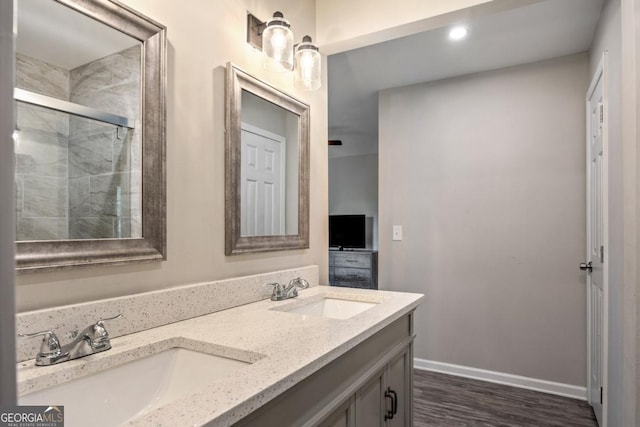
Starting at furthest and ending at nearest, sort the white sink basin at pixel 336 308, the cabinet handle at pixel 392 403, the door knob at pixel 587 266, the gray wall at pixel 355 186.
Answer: the gray wall at pixel 355 186
the door knob at pixel 587 266
the white sink basin at pixel 336 308
the cabinet handle at pixel 392 403

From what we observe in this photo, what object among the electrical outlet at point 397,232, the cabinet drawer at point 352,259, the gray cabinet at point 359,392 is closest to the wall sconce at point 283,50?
the gray cabinet at point 359,392

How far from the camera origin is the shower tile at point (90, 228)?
0.96 meters

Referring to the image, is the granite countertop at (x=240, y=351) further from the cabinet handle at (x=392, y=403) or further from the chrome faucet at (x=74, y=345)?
the cabinet handle at (x=392, y=403)

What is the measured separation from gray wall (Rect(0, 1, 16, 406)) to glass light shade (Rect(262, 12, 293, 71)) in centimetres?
140

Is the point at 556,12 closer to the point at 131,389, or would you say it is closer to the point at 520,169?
the point at 520,169

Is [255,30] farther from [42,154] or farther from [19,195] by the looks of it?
[19,195]

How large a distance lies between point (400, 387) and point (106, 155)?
1448 millimetres

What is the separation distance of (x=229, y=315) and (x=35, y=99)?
87 centimetres

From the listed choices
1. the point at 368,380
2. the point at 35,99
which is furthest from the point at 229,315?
the point at 35,99

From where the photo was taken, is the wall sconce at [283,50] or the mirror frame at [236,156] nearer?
the mirror frame at [236,156]

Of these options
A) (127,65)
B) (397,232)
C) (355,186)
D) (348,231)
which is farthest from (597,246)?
(355,186)

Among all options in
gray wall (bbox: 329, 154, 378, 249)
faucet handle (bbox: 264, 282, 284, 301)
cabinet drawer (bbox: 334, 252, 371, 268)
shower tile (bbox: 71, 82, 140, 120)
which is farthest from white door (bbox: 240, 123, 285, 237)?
gray wall (bbox: 329, 154, 378, 249)

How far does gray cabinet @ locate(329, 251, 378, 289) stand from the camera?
218 inches

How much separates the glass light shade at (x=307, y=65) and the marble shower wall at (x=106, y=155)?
81cm
